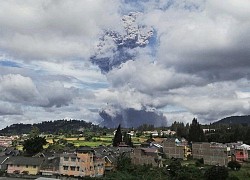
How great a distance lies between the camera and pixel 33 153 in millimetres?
80125

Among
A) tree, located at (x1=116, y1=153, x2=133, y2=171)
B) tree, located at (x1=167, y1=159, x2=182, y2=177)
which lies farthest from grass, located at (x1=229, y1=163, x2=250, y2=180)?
tree, located at (x1=116, y1=153, x2=133, y2=171)

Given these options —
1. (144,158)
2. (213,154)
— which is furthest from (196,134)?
(144,158)

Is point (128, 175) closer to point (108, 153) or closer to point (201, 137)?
point (108, 153)

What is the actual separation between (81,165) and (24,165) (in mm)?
13150

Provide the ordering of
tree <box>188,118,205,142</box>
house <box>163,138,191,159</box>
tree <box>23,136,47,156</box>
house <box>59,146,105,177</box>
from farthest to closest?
tree <box>188,118,205,142</box> → tree <box>23,136,47,156</box> → house <box>163,138,191,159</box> → house <box>59,146,105,177</box>

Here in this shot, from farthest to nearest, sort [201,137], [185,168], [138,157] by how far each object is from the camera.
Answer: [201,137]
[138,157]
[185,168]

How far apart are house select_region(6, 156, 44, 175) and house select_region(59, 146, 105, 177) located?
18.9ft

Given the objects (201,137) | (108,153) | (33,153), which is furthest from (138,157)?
(201,137)

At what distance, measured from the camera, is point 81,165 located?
60938 mm

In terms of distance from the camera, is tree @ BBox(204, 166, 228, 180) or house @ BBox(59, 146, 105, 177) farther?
house @ BBox(59, 146, 105, 177)

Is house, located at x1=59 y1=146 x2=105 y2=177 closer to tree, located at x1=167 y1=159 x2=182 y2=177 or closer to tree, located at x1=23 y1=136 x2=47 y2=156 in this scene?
tree, located at x1=167 y1=159 x2=182 y2=177

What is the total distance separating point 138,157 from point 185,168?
14721 millimetres

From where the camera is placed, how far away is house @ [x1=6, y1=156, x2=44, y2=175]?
216 ft

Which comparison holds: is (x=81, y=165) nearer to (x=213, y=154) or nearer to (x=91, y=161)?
(x=91, y=161)
